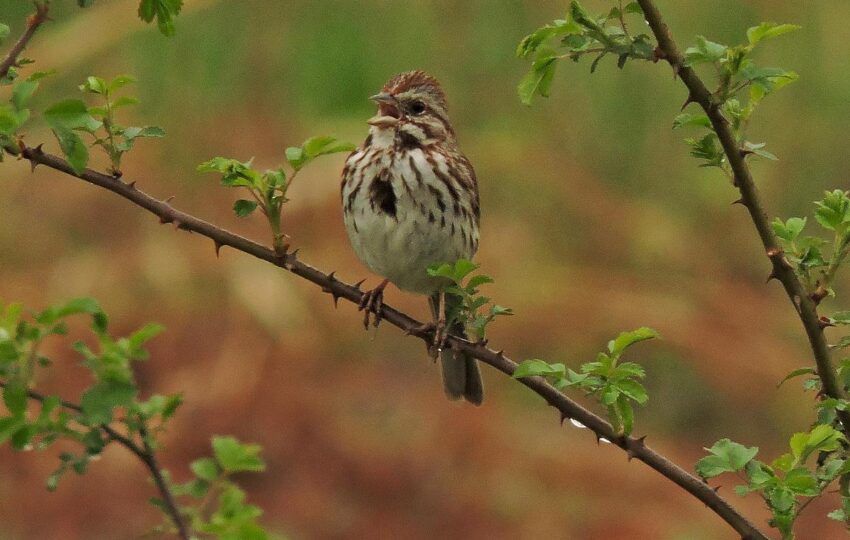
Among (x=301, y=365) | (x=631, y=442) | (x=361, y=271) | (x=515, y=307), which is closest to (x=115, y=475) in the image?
(x=301, y=365)

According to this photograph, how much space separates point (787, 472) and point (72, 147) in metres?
0.97

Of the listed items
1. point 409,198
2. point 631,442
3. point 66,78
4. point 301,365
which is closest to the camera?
point 631,442

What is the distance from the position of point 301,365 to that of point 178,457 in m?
0.64

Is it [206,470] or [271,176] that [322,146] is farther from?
[206,470]

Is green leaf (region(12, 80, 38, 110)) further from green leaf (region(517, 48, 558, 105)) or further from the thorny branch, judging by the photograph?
green leaf (region(517, 48, 558, 105))

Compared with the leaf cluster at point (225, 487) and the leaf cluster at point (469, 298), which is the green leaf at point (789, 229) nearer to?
the leaf cluster at point (469, 298)

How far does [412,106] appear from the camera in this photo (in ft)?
10.7

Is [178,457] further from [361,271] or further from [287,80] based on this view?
[287,80]

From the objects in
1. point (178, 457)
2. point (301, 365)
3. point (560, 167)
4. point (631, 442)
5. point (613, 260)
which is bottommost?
point (631, 442)

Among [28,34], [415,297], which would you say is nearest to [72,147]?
[28,34]

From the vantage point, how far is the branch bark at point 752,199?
1.83m

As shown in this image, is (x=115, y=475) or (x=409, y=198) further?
(x=115, y=475)

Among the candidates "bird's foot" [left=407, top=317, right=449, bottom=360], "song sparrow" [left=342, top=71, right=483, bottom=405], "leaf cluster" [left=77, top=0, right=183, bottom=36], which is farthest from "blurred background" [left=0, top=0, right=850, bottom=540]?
"leaf cluster" [left=77, top=0, right=183, bottom=36]

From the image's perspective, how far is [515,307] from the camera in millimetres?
5699
